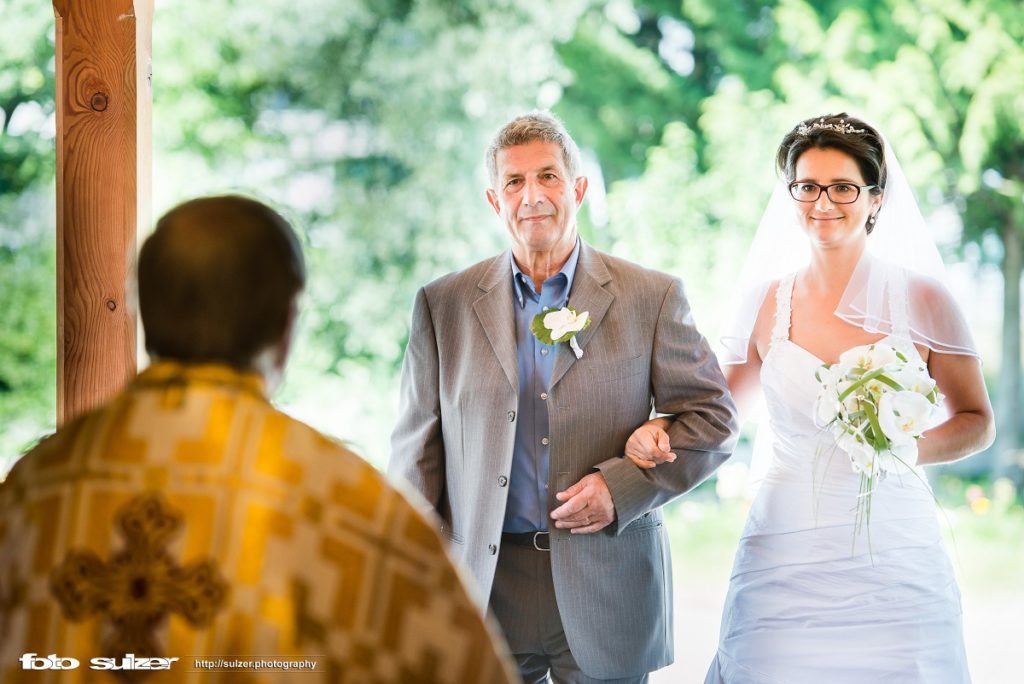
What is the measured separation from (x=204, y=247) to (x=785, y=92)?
7.65 metres

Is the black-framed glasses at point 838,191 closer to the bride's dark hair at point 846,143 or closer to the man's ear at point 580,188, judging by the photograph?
the bride's dark hair at point 846,143

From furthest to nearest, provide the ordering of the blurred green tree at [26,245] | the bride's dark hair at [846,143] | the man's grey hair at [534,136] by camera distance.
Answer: the blurred green tree at [26,245] → the bride's dark hair at [846,143] → the man's grey hair at [534,136]

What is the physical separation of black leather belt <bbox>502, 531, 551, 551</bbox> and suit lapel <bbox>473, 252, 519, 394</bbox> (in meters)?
0.37

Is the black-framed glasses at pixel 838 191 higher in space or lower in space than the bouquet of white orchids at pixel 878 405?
higher

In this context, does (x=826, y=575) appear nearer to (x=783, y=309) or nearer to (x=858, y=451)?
(x=858, y=451)

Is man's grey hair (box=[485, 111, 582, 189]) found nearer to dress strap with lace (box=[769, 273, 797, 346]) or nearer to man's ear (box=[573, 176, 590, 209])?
man's ear (box=[573, 176, 590, 209])

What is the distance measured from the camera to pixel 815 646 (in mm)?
2812

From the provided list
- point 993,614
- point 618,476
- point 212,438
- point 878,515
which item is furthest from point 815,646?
point 993,614

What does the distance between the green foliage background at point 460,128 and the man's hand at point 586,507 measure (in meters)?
6.01

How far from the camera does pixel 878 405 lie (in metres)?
2.68

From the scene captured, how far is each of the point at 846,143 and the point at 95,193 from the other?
1.96m

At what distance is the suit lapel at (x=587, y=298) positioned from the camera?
264 centimetres

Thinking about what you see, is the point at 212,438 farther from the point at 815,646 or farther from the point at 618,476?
the point at 815,646

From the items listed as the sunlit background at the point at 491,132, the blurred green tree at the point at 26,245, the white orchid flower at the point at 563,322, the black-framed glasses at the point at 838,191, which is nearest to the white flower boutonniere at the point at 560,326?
the white orchid flower at the point at 563,322
